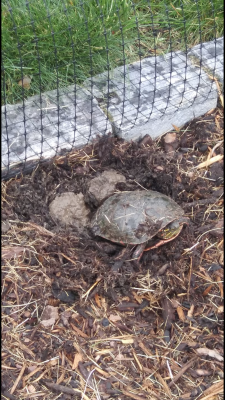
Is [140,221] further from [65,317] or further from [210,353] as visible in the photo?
[210,353]

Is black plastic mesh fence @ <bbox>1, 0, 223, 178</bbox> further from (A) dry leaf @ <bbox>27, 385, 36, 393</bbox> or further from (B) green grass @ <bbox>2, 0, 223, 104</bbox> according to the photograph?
(A) dry leaf @ <bbox>27, 385, 36, 393</bbox>

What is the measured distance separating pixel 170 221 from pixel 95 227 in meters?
0.45

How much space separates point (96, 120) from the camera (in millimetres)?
3332

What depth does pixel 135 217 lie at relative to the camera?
111 inches

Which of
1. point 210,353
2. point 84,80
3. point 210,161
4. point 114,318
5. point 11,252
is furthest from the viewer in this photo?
point 84,80

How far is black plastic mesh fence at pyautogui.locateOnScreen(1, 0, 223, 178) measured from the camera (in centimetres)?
322

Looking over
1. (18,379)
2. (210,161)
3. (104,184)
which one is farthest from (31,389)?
(210,161)

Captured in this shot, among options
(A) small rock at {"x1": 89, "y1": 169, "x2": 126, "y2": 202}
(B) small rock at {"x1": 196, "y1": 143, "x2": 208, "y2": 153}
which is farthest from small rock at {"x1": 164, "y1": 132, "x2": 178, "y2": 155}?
(A) small rock at {"x1": 89, "y1": 169, "x2": 126, "y2": 202}

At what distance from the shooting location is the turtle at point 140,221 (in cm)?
279

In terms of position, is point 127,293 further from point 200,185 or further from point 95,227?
point 200,185

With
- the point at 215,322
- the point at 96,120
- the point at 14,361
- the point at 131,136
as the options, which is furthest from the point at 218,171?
the point at 14,361

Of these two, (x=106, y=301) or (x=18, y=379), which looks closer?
(x=18, y=379)

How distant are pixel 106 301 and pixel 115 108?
1.42 m

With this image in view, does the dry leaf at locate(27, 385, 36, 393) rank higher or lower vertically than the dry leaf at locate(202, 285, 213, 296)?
lower
